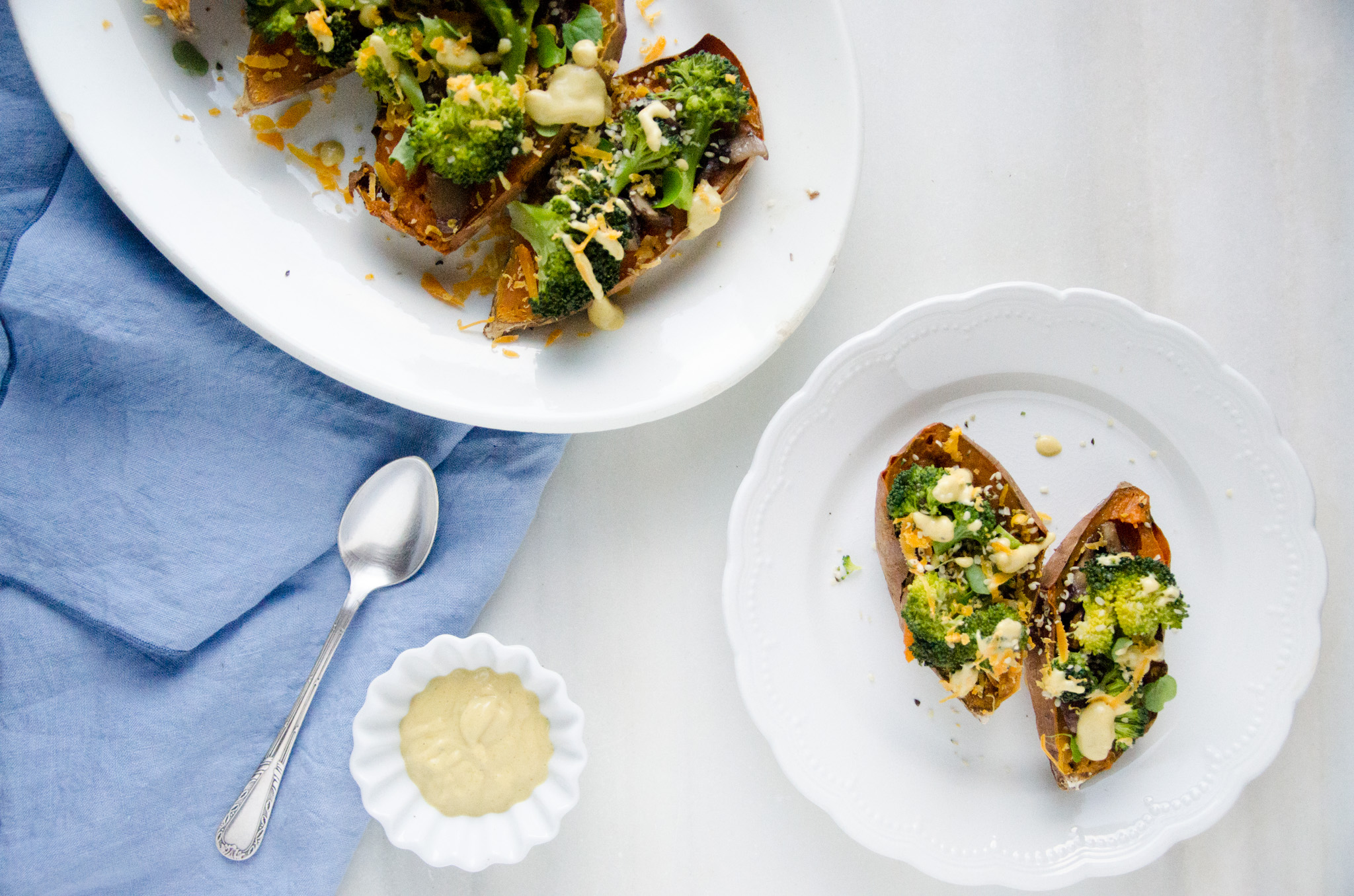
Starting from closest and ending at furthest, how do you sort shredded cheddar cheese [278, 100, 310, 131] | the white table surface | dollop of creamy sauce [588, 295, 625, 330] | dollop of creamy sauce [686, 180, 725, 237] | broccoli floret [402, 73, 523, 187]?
broccoli floret [402, 73, 523, 187]
dollop of creamy sauce [686, 180, 725, 237]
dollop of creamy sauce [588, 295, 625, 330]
shredded cheddar cheese [278, 100, 310, 131]
the white table surface

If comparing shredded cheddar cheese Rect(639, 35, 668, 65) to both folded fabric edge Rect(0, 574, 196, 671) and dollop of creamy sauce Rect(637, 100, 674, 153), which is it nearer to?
dollop of creamy sauce Rect(637, 100, 674, 153)

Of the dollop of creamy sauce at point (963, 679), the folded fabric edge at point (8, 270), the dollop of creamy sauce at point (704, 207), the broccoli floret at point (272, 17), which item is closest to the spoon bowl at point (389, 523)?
the folded fabric edge at point (8, 270)

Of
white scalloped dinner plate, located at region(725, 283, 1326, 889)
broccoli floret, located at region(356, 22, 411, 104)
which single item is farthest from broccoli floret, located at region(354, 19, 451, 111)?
white scalloped dinner plate, located at region(725, 283, 1326, 889)

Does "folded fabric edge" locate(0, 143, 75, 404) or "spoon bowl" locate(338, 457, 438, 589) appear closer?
"folded fabric edge" locate(0, 143, 75, 404)

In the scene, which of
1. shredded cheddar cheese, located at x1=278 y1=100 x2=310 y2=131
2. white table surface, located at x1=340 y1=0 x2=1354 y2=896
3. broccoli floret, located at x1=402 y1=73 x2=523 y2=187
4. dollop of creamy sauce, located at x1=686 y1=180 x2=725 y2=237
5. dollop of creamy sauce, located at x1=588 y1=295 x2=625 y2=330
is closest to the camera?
broccoli floret, located at x1=402 y1=73 x2=523 y2=187

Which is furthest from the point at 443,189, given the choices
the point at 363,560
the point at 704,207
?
the point at 363,560

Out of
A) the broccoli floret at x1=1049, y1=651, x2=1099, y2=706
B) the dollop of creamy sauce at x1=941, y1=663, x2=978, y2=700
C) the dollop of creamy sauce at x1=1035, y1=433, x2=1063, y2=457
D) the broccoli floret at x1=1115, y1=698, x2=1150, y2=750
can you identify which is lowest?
the dollop of creamy sauce at x1=941, y1=663, x2=978, y2=700

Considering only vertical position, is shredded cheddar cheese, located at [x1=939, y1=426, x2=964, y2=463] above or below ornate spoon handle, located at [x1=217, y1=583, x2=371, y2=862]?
above
